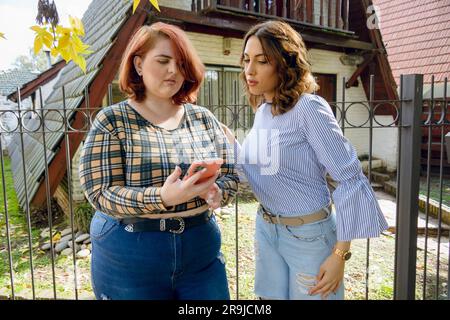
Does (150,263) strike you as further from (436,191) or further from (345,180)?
(436,191)

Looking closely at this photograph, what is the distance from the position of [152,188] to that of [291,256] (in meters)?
0.69

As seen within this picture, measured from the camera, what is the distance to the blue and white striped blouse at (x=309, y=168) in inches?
56.2

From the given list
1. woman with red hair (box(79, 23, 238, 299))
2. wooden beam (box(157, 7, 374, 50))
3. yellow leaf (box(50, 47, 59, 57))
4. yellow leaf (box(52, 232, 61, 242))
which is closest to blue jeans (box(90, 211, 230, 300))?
woman with red hair (box(79, 23, 238, 299))

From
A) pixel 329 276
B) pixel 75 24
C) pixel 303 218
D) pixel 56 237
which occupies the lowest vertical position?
pixel 56 237

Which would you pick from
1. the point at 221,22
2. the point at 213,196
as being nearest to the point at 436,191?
the point at 221,22

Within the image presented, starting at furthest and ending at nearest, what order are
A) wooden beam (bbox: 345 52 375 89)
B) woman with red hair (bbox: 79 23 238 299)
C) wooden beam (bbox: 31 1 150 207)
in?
wooden beam (bbox: 345 52 375 89)
wooden beam (bbox: 31 1 150 207)
woman with red hair (bbox: 79 23 238 299)

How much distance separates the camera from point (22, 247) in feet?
15.9

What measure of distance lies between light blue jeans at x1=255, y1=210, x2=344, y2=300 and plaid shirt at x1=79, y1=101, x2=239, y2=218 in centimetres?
40

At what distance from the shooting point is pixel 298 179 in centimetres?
153

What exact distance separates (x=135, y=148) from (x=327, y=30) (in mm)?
7021

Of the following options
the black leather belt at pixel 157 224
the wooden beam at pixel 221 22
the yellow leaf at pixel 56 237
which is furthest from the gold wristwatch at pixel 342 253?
the wooden beam at pixel 221 22

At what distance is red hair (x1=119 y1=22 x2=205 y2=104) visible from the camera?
4.75 feet

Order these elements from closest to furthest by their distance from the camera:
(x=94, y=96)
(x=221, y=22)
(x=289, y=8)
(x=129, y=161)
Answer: (x=129, y=161) → (x=94, y=96) → (x=221, y=22) → (x=289, y=8)

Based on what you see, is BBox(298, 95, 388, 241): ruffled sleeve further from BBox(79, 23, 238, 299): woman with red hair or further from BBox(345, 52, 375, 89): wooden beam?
BBox(345, 52, 375, 89): wooden beam
